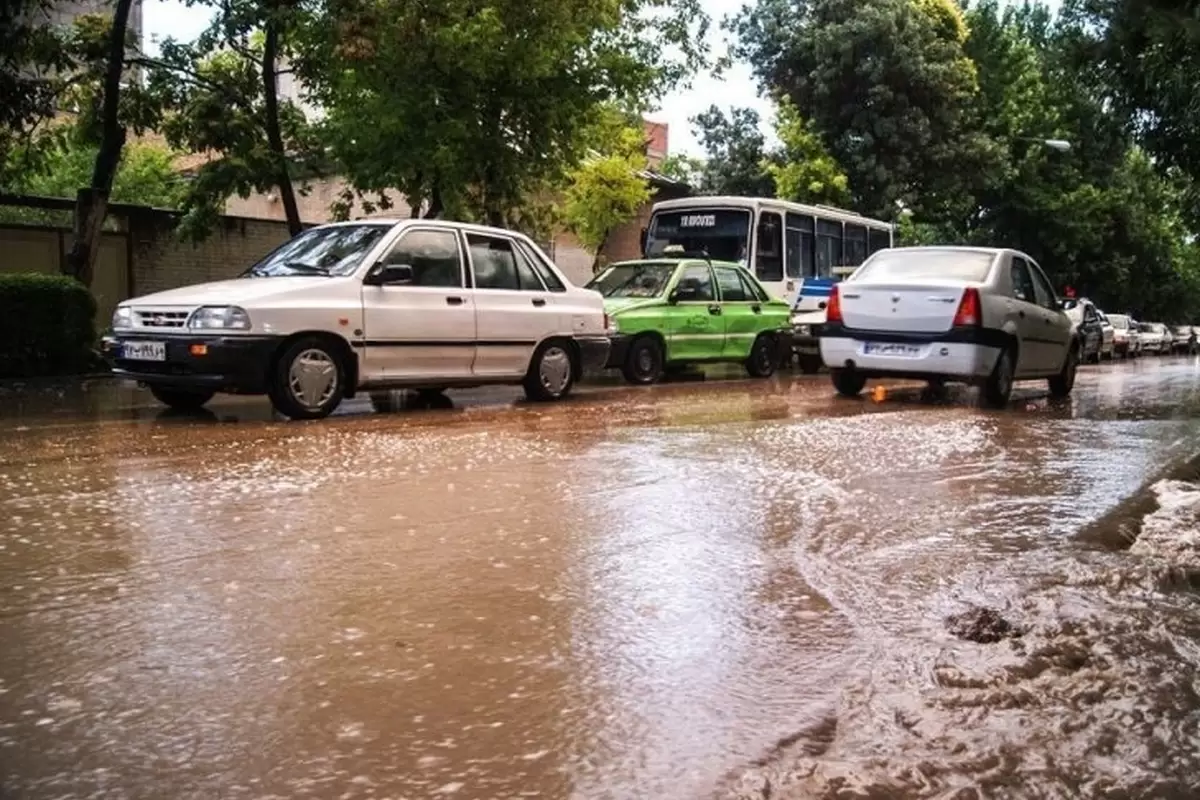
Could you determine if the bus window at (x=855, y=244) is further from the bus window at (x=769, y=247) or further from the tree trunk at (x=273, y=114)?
the tree trunk at (x=273, y=114)

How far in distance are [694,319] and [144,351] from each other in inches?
307

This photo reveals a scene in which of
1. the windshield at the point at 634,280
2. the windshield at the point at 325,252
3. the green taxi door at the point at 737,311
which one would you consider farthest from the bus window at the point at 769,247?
the windshield at the point at 325,252

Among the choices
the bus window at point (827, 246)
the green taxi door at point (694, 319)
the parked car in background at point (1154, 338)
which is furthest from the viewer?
the parked car in background at point (1154, 338)

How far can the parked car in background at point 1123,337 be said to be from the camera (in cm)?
3622

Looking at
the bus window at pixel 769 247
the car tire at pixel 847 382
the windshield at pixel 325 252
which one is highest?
the bus window at pixel 769 247

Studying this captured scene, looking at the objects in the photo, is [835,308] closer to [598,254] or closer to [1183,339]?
[598,254]

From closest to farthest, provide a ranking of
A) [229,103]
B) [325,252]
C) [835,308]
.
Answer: [325,252] → [835,308] → [229,103]

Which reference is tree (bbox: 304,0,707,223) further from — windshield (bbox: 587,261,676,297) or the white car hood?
the white car hood

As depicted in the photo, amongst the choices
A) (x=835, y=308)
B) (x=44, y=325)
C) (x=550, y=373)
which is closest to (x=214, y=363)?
(x=550, y=373)

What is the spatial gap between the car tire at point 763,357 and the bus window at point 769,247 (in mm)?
3280

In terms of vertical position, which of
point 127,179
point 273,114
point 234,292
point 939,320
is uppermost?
point 127,179

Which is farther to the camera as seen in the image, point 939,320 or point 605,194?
point 605,194

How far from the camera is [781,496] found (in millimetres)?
6340

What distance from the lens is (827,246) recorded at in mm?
22031
